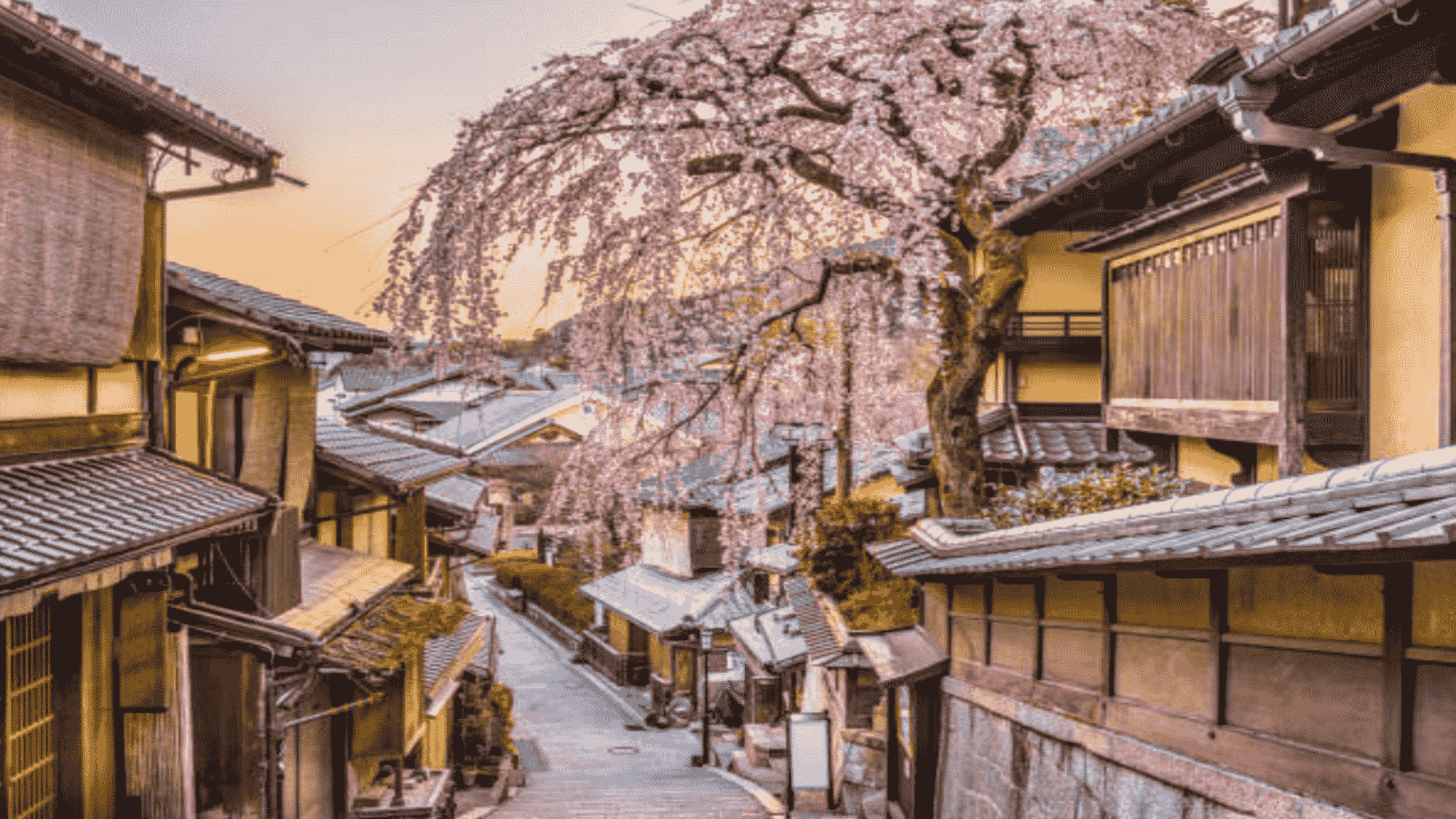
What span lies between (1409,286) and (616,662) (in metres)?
33.3

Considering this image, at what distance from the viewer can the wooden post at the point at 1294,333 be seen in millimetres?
7430

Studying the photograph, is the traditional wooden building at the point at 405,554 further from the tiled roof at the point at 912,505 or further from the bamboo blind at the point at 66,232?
the tiled roof at the point at 912,505

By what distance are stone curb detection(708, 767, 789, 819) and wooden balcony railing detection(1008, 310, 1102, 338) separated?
9125mm

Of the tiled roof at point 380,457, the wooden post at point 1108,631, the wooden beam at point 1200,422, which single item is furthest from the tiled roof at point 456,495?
the wooden post at point 1108,631

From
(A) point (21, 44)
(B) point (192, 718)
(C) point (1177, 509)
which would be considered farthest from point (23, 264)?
(C) point (1177, 509)

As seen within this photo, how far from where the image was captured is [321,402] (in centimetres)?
5303

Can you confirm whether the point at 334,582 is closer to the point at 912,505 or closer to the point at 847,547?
the point at 847,547

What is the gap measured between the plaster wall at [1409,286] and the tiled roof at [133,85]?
840 cm

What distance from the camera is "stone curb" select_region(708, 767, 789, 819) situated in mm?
18641

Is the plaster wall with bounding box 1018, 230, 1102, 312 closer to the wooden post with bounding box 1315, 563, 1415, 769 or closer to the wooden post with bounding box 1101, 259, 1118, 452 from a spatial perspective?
the wooden post with bounding box 1101, 259, 1118, 452

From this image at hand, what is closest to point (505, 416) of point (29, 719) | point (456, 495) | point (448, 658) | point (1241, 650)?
point (456, 495)

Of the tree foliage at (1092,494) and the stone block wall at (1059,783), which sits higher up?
the tree foliage at (1092,494)

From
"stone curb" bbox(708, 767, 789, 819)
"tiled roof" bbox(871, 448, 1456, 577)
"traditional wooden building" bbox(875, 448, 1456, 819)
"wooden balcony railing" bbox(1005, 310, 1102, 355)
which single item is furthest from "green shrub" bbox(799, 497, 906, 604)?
"tiled roof" bbox(871, 448, 1456, 577)

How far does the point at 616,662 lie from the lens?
37.8 m
